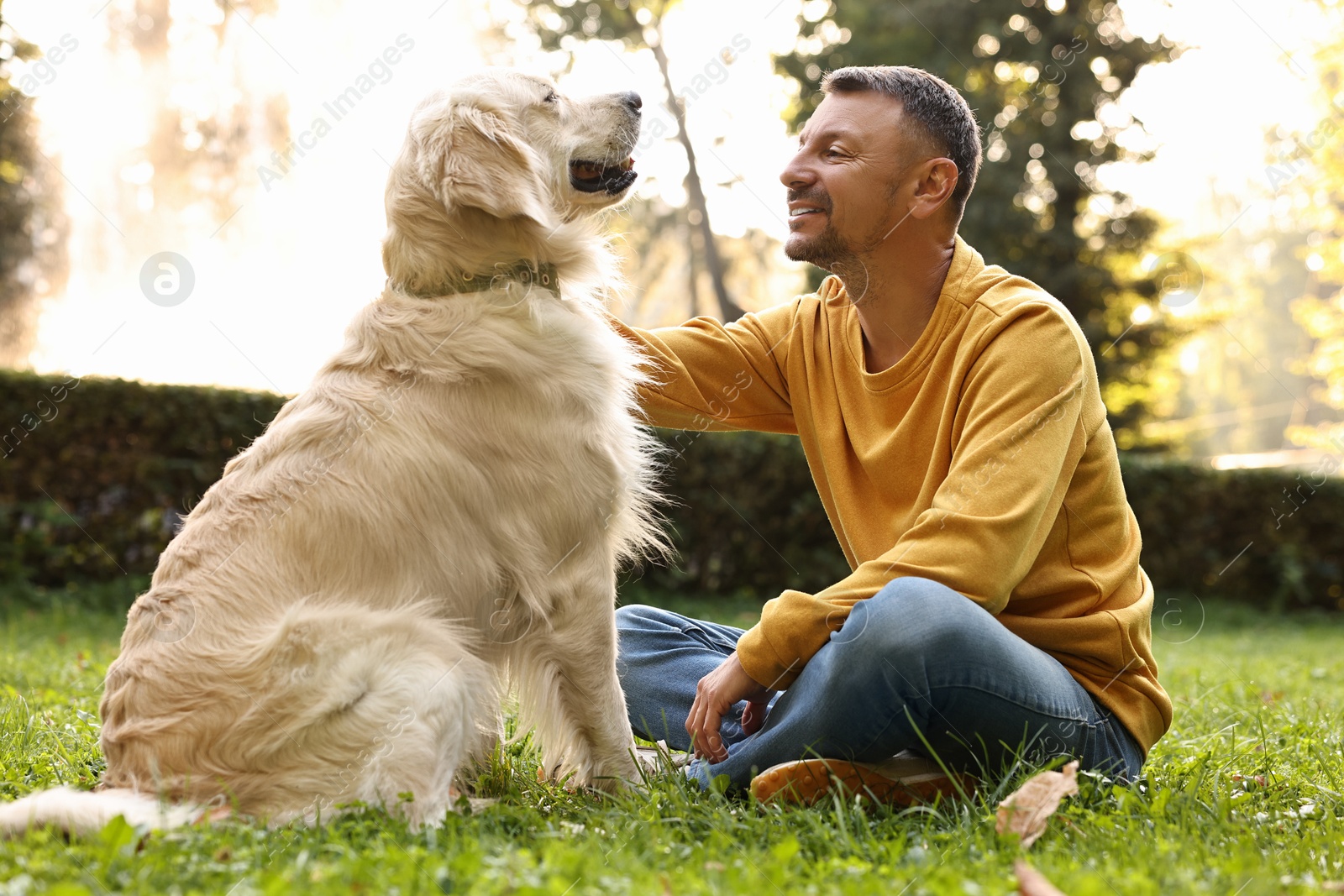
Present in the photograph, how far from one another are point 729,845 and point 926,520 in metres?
0.87

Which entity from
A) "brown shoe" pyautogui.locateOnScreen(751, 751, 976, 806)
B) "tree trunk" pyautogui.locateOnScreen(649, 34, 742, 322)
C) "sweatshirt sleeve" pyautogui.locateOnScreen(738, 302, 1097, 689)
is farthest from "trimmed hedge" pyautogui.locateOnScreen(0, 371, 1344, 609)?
"tree trunk" pyautogui.locateOnScreen(649, 34, 742, 322)

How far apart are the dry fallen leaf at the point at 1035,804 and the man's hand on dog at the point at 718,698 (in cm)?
64

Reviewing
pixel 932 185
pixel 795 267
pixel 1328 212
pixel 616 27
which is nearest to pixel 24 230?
pixel 616 27

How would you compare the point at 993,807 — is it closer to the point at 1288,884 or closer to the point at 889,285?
the point at 1288,884

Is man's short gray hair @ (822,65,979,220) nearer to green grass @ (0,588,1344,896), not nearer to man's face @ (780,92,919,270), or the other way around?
man's face @ (780,92,919,270)

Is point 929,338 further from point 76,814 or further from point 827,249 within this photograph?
point 76,814

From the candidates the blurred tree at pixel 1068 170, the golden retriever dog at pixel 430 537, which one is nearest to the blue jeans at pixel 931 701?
the golden retriever dog at pixel 430 537

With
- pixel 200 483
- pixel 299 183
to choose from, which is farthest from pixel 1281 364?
pixel 200 483

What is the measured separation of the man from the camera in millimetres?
2320

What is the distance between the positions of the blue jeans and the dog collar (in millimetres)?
1341

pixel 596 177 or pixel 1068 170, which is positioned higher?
pixel 596 177

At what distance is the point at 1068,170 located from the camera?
14633 millimetres

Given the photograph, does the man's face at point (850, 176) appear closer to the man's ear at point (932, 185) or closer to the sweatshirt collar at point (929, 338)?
the man's ear at point (932, 185)

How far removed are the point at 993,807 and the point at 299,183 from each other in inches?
633
